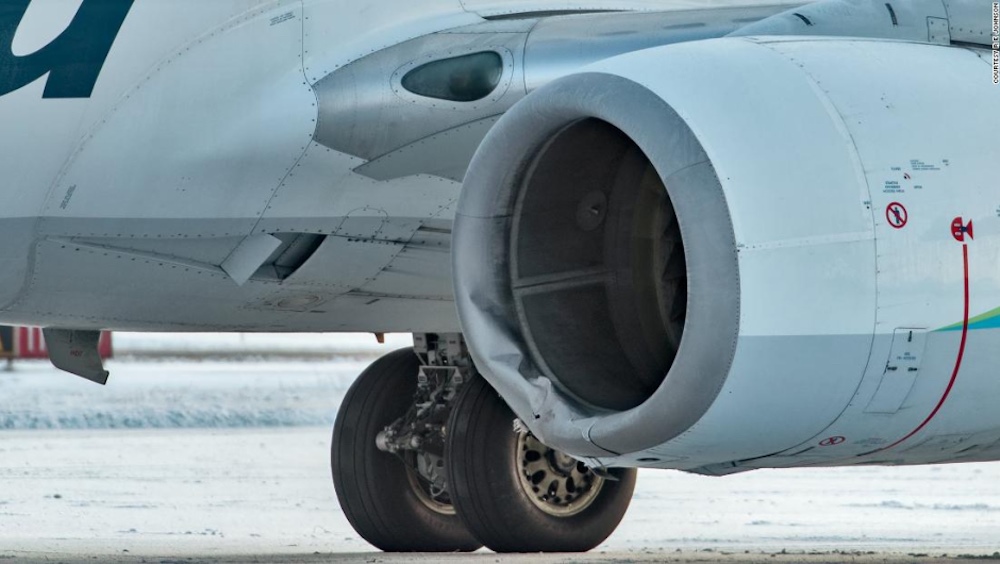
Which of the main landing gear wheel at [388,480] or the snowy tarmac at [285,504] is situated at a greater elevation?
the main landing gear wheel at [388,480]

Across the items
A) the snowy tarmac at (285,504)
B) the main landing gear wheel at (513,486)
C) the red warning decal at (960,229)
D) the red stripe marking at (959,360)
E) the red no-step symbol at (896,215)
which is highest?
the red no-step symbol at (896,215)

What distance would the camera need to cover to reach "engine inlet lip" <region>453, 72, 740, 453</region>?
4.84 meters

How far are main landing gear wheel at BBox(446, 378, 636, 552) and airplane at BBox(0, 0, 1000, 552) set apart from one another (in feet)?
0.17

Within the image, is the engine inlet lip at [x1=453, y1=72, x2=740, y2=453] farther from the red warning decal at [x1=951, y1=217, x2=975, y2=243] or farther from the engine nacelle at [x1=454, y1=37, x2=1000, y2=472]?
the red warning decal at [x1=951, y1=217, x2=975, y2=243]

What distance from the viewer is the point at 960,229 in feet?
16.5

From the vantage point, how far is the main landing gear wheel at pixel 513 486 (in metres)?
8.57

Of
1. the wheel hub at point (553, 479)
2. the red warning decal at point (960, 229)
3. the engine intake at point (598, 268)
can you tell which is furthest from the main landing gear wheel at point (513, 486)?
the red warning decal at point (960, 229)

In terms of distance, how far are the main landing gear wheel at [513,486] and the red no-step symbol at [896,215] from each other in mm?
3672

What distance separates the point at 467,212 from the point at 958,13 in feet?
5.39

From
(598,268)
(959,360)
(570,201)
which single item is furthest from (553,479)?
(959,360)

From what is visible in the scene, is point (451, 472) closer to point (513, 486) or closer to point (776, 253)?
point (513, 486)

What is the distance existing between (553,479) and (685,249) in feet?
13.4

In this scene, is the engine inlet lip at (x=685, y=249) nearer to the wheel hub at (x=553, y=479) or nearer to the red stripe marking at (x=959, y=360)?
the red stripe marking at (x=959, y=360)

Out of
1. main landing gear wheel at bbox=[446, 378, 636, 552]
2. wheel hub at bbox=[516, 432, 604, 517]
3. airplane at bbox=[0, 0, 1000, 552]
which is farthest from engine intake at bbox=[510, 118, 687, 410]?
wheel hub at bbox=[516, 432, 604, 517]
